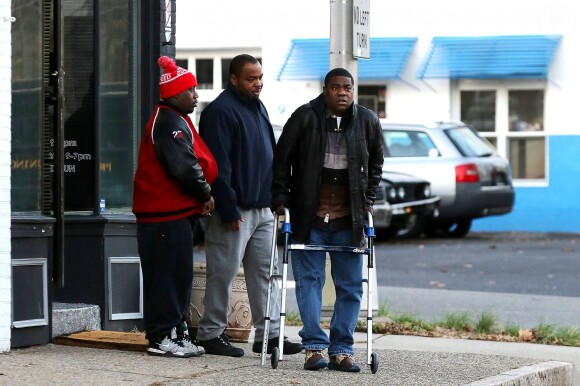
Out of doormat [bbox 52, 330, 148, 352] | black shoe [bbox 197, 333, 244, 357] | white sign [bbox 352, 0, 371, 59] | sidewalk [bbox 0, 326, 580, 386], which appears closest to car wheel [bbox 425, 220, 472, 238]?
white sign [bbox 352, 0, 371, 59]

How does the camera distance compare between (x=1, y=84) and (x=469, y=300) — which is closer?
(x=1, y=84)

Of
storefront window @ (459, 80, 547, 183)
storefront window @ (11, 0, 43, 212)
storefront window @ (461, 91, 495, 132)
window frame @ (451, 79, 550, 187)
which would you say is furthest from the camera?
storefront window @ (461, 91, 495, 132)

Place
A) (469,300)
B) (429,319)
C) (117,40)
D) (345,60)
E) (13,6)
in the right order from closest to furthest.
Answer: (13,6), (117,40), (345,60), (429,319), (469,300)

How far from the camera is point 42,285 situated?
837cm

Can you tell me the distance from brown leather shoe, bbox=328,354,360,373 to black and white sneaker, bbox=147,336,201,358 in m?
0.81

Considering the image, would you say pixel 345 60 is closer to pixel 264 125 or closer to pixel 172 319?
pixel 264 125

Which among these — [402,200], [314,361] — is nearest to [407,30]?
[402,200]

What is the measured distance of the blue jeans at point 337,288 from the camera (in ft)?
26.1

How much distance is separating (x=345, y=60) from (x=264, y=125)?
226 cm

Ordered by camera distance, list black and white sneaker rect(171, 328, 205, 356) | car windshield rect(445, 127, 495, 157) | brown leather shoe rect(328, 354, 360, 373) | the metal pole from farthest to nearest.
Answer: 1. car windshield rect(445, 127, 495, 157)
2. the metal pole
3. black and white sneaker rect(171, 328, 205, 356)
4. brown leather shoe rect(328, 354, 360, 373)

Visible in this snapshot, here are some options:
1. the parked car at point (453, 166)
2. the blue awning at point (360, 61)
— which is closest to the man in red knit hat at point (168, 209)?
Result: the parked car at point (453, 166)

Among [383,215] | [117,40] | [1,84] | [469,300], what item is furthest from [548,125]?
[1,84]

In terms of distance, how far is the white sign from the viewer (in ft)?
34.3

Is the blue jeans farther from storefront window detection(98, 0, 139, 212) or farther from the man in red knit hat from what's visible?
storefront window detection(98, 0, 139, 212)
